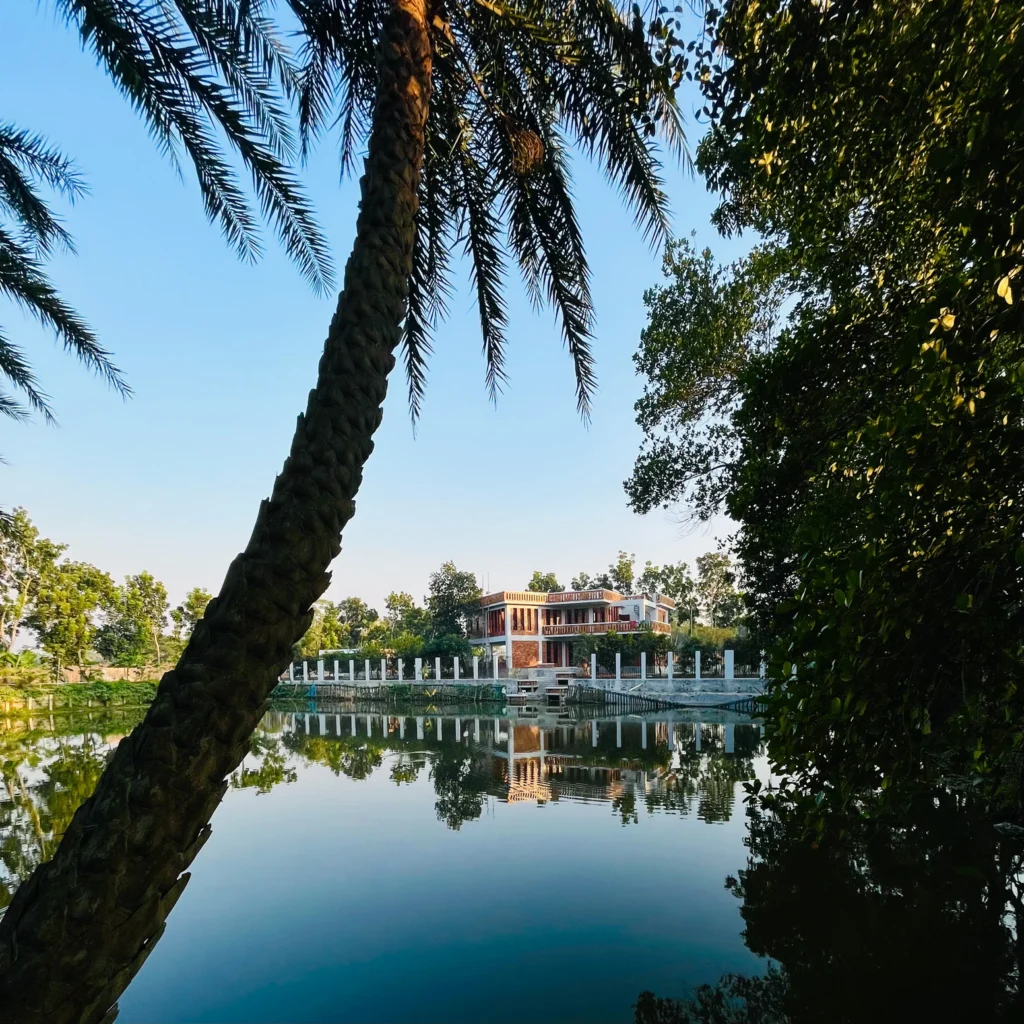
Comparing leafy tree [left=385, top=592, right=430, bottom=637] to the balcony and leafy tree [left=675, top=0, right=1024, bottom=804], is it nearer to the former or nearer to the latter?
the balcony

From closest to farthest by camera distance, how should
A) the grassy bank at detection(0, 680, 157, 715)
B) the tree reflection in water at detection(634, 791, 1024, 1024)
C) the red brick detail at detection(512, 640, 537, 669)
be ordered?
the tree reflection in water at detection(634, 791, 1024, 1024), the grassy bank at detection(0, 680, 157, 715), the red brick detail at detection(512, 640, 537, 669)

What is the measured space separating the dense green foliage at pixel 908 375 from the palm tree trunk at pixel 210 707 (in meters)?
1.73

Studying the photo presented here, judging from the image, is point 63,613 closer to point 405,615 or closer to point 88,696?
point 88,696

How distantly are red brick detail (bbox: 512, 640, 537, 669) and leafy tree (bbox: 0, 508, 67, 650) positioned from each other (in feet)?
80.7

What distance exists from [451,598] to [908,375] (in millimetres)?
42774

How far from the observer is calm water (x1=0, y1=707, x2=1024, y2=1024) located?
15.4ft

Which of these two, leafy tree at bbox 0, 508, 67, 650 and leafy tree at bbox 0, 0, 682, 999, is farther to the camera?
leafy tree at bbox 0, 508, 67, 650

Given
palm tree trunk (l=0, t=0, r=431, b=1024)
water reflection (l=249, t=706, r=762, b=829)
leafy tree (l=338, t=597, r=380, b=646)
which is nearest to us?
palm tree trunk (l=0, t=0, r=431, b=1024)

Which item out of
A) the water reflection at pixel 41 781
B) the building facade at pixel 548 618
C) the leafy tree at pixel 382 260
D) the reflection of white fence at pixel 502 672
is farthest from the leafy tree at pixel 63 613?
the leafy tree at pixel 382 260

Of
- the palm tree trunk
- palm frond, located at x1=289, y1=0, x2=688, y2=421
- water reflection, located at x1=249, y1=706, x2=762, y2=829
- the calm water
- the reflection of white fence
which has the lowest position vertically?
water reflection, located at x1=249, y1=706, x2=762, y2=829

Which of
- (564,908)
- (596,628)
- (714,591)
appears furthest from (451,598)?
(564,908)

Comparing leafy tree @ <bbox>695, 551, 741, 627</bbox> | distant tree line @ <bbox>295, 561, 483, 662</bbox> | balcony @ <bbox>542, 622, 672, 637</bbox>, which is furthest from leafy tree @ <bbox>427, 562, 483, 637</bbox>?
leafy tree @ <bbox>695, 551, 741, 627</bbox>

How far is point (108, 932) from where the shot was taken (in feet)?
6.18

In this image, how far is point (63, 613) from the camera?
3322 centimetres
